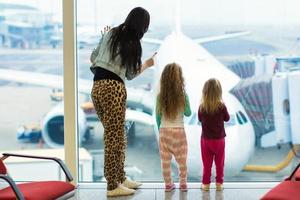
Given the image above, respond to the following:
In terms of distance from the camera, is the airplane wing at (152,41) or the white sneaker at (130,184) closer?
the white sneaker at (130,184)

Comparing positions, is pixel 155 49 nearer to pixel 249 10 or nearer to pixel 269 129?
pixel 249 10

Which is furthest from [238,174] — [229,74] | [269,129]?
[229,74]

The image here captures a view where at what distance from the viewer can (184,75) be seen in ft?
14.9

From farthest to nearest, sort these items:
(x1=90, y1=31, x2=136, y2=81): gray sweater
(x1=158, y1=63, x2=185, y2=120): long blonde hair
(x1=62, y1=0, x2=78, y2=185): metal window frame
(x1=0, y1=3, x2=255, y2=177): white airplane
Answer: (x1=0, y1=3, x2=255, y2=177): white airplane < (x1=62, y1=0, x2=78, y2=185): metal window frame < (x1=158, y1=63, x2=185, y2=120): long blonde hair < (x1=90, y1=31, x2=136, y2=81): gray sweater

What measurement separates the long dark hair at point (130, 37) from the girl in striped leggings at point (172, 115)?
421mm

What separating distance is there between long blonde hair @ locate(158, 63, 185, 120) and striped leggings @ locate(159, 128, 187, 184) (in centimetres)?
15

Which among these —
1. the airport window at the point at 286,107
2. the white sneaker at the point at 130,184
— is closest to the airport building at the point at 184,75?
the airport window at the point at 286,107

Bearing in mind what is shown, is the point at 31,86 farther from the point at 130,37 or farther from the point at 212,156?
the point at 212,156

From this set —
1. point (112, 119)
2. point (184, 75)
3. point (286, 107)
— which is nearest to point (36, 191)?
point (112, 119)

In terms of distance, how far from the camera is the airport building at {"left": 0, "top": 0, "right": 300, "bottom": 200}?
15.1 feet

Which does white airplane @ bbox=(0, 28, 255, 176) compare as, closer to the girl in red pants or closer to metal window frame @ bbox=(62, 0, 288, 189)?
metal window frame @ bbox=(62, 0, 288, 189)

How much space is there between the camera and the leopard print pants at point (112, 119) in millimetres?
3846

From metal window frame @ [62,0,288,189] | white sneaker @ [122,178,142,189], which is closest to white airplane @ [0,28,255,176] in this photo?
metal window frame @ [62,0,288,189]

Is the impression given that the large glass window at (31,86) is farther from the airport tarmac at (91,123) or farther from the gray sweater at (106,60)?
the gray sweater at (106,60)
